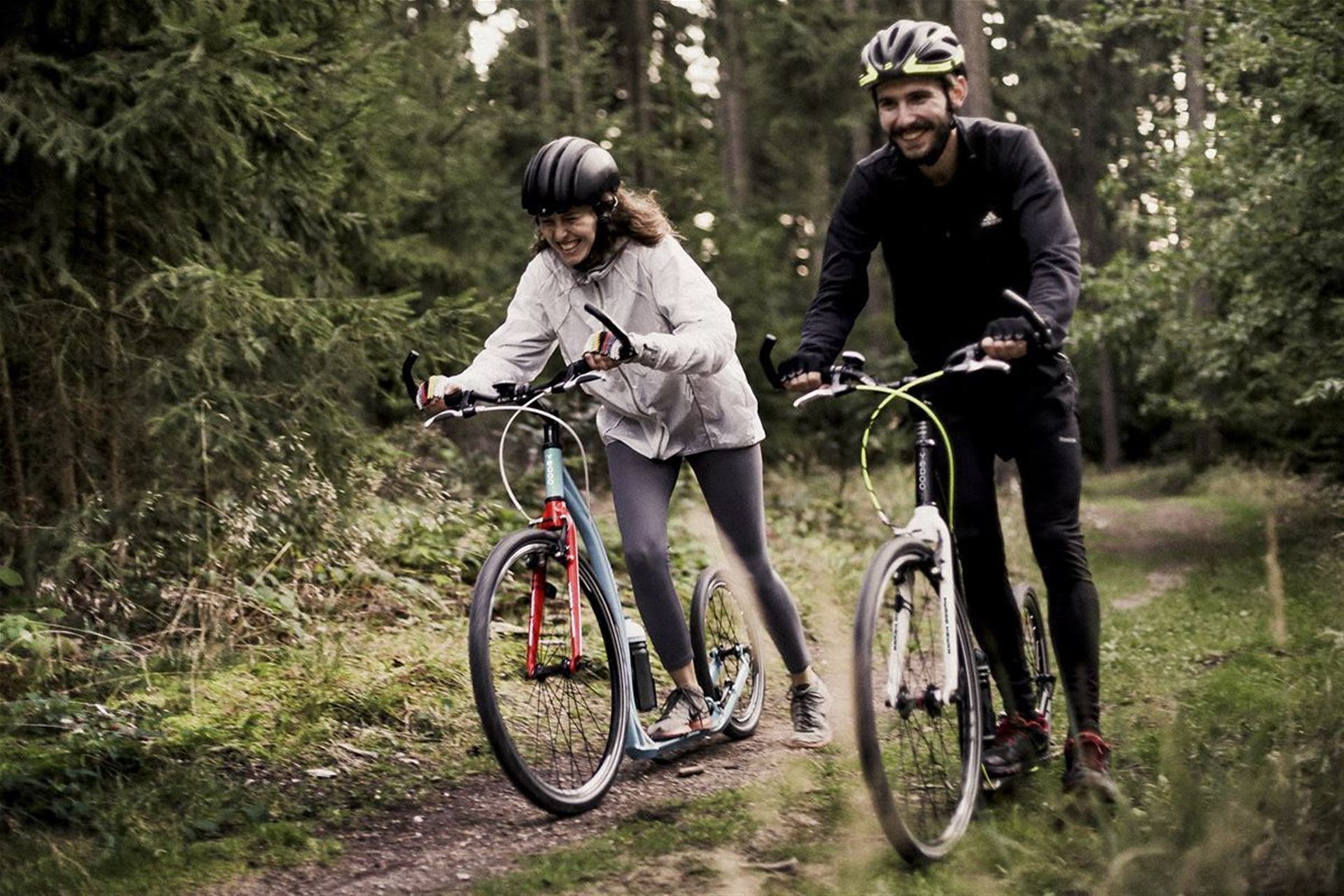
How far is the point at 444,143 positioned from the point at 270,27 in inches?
271

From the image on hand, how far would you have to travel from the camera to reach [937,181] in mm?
4133

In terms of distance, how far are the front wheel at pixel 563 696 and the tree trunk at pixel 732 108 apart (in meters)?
19.3

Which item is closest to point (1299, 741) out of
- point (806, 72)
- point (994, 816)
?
point (994, 816)

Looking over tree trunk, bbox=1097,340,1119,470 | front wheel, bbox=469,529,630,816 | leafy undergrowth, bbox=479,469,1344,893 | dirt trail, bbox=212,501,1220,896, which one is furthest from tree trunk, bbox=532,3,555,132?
tree trunk, bbox=1097,340,1119,470

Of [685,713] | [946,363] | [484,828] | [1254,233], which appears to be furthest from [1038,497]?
[1254,233]

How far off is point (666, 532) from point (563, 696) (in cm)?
71

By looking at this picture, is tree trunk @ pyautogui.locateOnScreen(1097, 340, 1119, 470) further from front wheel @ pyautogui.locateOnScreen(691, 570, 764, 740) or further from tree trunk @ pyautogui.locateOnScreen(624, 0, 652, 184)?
front wheel @ pyautogui.locateOnScreen(691, 570, 764, 740)

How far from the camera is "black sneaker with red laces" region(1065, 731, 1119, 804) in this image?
3.93 m

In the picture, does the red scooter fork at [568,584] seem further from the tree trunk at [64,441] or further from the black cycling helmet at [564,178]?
the tree trunk at [64,441]

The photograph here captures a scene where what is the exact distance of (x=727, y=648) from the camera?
18.5 ft

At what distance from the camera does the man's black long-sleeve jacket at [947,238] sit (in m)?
3.99

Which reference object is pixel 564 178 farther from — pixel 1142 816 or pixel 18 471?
pixel 18 471

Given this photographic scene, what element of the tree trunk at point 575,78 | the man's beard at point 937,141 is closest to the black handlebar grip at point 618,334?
the man's beard at point 937,141

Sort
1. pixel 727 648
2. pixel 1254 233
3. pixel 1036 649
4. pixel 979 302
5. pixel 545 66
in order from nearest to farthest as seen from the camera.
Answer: pixel 979 302
pixel 1036 649
pixel 727 648
pixel 1254 233
pixel 545 66
